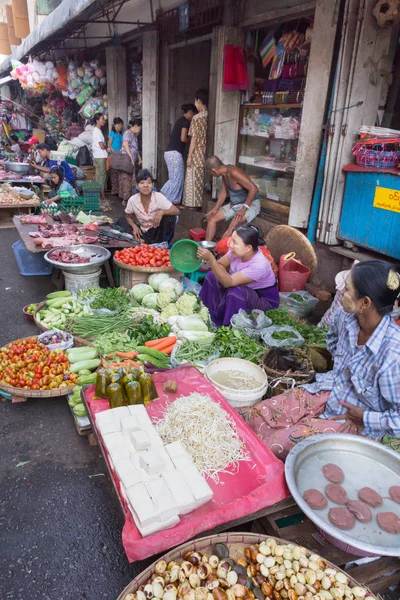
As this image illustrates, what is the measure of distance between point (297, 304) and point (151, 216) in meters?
2.51

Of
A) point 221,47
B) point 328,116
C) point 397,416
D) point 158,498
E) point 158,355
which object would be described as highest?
point 221,47

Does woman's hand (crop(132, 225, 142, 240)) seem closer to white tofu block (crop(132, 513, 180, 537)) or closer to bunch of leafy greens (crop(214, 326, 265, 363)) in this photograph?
bunch of leafy greens (crop(214, 326, 265, 363))

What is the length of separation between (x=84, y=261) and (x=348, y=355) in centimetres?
343

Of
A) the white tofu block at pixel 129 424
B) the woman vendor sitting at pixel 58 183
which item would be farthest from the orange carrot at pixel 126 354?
the woman vendor sitting at pixel 58 183

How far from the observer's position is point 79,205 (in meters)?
8.13

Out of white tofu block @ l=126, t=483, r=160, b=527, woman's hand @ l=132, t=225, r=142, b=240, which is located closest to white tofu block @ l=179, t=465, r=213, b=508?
white tofu block @ l=126, t=483, r=160, b=527

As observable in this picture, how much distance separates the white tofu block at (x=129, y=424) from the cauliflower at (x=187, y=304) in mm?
2086

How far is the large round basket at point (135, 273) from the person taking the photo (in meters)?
5.06

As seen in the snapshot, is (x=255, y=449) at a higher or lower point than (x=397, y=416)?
lower

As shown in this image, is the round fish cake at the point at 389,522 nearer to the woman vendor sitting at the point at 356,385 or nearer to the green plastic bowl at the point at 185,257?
the woman vendor sitting at the point at 356,385

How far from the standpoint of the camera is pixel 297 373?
10.7ft

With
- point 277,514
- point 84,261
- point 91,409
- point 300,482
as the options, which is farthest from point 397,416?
point 84,261

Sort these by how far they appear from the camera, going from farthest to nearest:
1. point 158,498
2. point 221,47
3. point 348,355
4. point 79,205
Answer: point 79,205, point 221,47, point 348,355, point 158,498

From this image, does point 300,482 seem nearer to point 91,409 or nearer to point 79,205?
point 91,409
